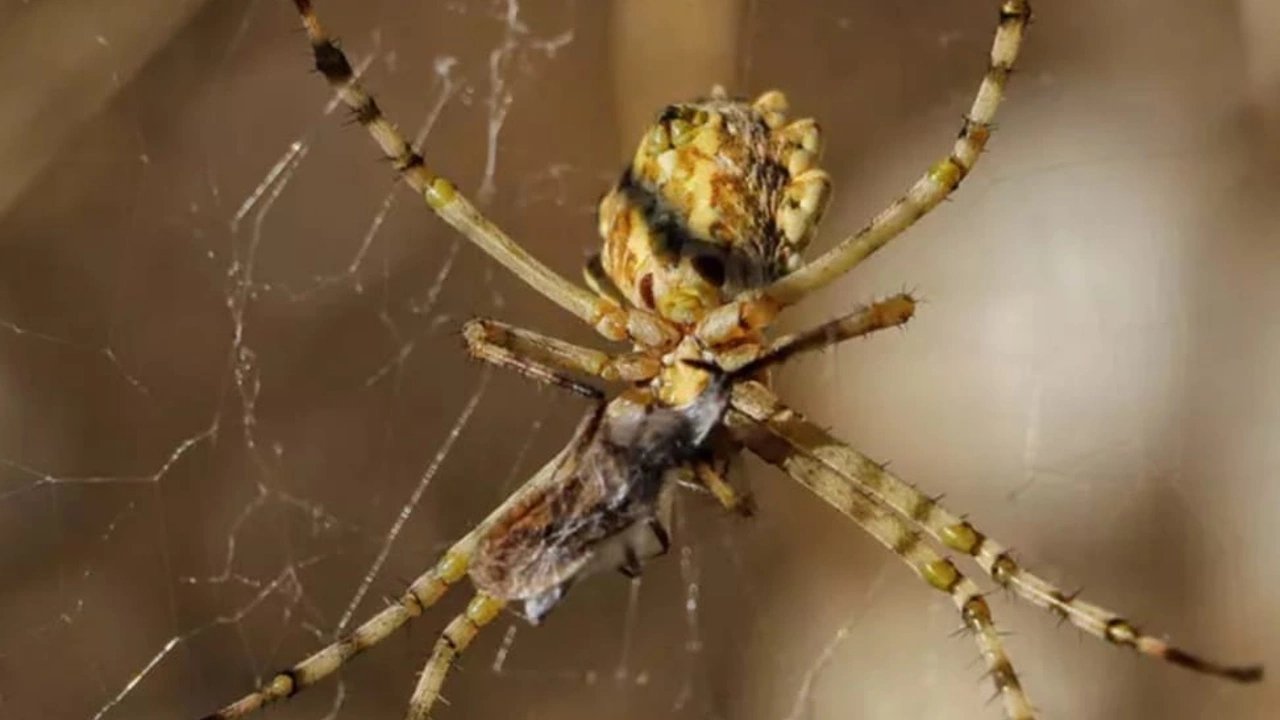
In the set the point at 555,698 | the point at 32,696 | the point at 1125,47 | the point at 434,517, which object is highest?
the point at 1125,47

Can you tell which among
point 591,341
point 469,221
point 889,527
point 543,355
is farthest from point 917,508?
point 591,341

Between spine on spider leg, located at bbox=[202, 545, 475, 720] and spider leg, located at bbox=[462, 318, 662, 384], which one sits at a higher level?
spider leg, located at bbox=[462, 318, 662, 384]

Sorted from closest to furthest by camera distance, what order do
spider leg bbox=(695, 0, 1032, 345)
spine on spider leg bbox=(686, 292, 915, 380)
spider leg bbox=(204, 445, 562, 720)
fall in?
spine on spider leg bbox=(686, 292, 915, 380), spider leg bbox=(695, 0, 1032, 345), spider leg bbox=(204, 445, 562, 720)

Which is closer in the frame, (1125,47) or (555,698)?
(555,698)

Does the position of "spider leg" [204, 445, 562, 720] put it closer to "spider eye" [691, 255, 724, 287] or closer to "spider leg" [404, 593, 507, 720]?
"spider leg" [404, 593, 507, 720]

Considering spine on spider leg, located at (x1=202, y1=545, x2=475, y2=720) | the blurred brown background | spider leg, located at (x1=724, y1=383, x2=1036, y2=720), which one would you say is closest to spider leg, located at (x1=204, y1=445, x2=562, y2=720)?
spine on spider leg, located at (x1=202, y1=545, x2=475, y2=720)

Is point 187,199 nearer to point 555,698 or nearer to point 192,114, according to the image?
point 192,114

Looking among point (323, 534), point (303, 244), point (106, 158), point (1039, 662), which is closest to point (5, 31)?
point (106, 158)
